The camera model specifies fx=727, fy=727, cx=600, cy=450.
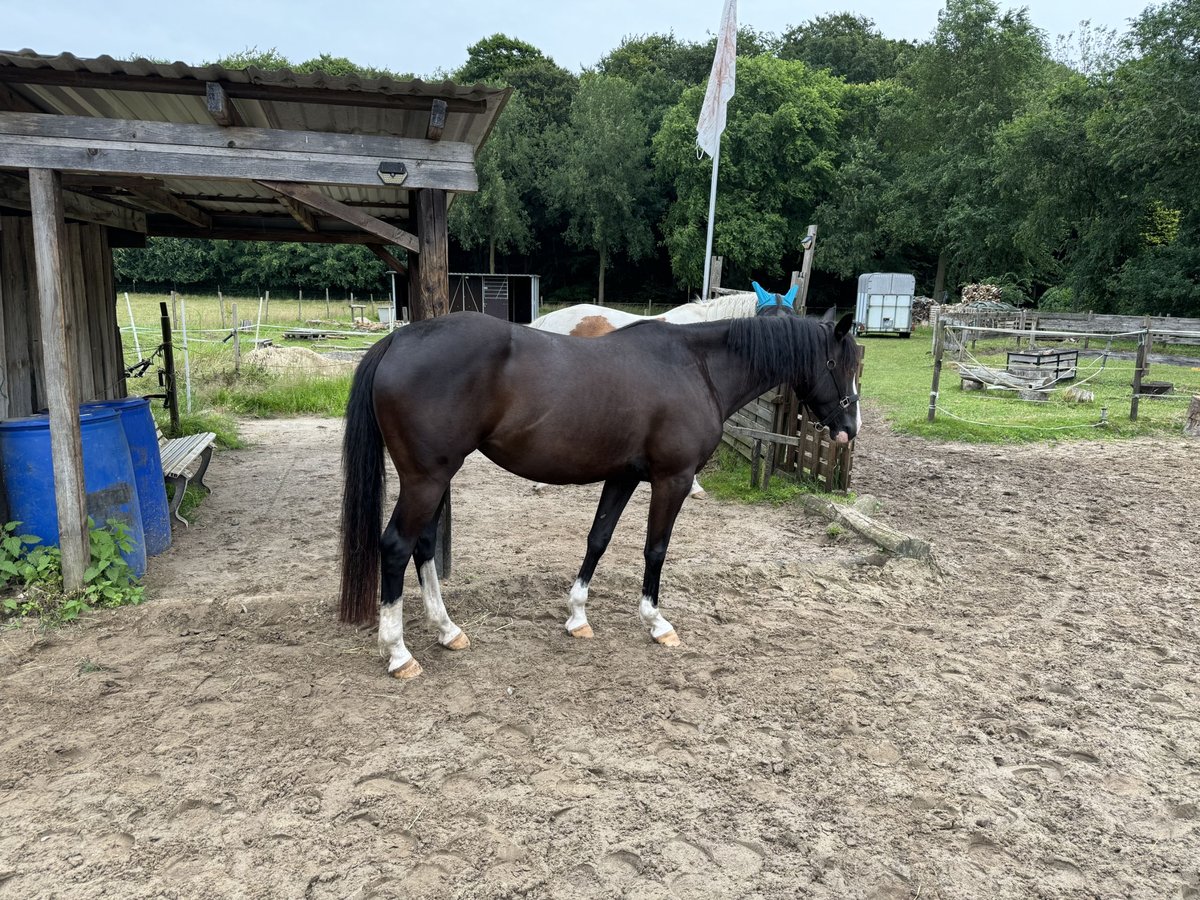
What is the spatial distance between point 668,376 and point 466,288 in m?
24.2

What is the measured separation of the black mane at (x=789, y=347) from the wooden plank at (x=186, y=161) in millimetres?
1646

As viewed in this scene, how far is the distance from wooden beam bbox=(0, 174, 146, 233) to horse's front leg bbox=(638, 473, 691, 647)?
3.99 meters

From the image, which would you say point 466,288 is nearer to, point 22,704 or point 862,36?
point 22,704

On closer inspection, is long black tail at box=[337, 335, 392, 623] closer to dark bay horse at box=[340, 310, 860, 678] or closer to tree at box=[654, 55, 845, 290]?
dark bay horse at box=[340, 310, 860, 678]

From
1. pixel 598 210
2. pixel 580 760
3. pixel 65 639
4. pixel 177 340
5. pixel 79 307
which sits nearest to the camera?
pixel 580 760

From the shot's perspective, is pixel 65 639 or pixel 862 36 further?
pixel 862 36

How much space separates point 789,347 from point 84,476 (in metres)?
4.08

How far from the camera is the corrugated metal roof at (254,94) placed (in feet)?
11.5

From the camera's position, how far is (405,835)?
239cm

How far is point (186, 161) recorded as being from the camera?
3.86 m

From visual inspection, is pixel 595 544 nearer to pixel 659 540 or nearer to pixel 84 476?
pixel 659 540

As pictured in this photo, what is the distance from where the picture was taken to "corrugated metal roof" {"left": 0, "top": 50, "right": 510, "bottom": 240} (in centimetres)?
349

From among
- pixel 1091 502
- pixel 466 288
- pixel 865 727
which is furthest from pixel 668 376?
pixel 466 288

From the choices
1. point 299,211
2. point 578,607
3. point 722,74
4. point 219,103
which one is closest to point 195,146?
point 219,103
